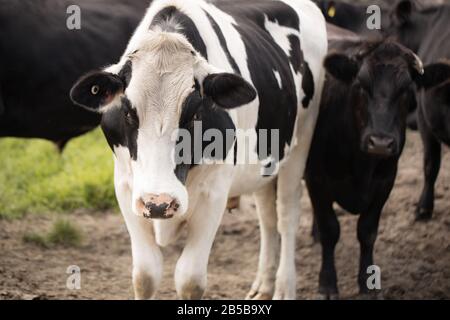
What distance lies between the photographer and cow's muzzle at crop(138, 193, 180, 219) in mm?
4957

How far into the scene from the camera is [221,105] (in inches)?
210

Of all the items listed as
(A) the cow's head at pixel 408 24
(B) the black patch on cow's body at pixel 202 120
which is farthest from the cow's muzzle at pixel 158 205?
(A) the cow's head at pixel 408 24

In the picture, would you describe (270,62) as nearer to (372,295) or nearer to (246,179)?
(246,179)

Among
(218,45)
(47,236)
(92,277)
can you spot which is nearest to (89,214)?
(47,236)

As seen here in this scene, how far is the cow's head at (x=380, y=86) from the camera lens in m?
6.59

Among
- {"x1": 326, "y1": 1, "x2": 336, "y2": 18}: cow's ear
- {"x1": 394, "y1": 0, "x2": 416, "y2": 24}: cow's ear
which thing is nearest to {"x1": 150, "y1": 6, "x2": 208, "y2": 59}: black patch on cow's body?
{"x1": 394, "y1": 0, "x2": 416, "y2": 24}: cow's ear

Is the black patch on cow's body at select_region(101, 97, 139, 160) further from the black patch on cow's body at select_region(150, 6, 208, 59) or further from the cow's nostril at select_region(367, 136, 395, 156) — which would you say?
the cow's nostril at select_region(367, 136, 395, 156)

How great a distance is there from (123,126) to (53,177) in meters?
4.89

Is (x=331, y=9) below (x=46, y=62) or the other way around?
below

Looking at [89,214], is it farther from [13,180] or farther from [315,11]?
[315,11]

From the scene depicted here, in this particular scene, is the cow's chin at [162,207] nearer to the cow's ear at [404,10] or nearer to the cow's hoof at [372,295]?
the cow's hoof at [372,295]

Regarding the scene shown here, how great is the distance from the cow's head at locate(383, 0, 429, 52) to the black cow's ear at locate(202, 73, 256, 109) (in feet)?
15.2

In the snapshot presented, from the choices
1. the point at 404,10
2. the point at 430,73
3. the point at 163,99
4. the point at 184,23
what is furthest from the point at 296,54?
the point at 404,10

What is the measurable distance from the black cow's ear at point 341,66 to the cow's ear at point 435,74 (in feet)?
1.44
